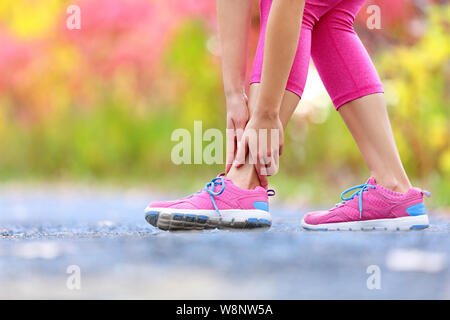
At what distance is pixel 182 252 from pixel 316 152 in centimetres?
399

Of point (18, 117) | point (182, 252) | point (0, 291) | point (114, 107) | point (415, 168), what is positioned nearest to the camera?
point (0, 291)

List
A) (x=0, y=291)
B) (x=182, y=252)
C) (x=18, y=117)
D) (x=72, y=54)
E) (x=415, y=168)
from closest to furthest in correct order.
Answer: (x=0, y=291) → (x=182, y=252) → (x=415, y=168) → (x=72, y=54) → (x=18, y=117)

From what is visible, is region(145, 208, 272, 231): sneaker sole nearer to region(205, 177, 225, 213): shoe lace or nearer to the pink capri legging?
region(205, 177, 225, 213): shoe lace

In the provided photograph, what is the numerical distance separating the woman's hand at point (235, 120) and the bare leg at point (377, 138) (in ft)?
0.81

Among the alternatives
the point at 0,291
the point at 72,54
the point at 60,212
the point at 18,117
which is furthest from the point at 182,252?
the point at 18,117

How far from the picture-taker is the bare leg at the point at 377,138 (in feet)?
4.96

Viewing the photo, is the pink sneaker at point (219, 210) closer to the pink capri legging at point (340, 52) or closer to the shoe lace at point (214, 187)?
the shoe lace at point (214, 187)

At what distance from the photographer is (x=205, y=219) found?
4.75ft

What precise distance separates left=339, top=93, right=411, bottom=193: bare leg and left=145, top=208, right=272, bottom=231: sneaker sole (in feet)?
0.98

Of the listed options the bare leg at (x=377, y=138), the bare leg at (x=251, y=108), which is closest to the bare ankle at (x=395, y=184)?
the bare leg at (x=377, y=138)

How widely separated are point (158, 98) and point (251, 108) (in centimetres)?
507

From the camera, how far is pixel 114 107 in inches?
244

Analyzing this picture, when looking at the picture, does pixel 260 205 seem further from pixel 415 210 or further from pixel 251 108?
pixel 415 210

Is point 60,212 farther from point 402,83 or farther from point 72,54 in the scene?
point 72,54
